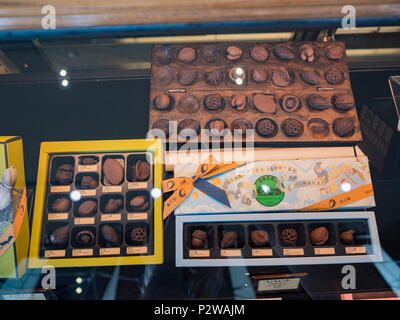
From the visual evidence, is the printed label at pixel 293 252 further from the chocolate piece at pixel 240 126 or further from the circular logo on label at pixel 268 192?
the chocolate piece at pixel 240 126

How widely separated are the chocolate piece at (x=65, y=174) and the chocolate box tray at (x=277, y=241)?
355 millimetres

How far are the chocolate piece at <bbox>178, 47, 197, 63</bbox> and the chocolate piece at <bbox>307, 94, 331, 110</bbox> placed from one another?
0.45 meters

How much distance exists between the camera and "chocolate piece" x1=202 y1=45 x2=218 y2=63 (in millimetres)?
1178

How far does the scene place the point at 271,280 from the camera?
88 centimetres

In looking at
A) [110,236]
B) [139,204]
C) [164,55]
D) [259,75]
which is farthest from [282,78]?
[110,236]

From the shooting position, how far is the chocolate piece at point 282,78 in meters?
1.13

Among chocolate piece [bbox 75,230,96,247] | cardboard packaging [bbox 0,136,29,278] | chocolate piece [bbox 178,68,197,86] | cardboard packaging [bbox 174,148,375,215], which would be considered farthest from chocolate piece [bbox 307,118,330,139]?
cardboard packaging [bbox 0,136,29,278]

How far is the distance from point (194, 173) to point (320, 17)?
663 millimetres

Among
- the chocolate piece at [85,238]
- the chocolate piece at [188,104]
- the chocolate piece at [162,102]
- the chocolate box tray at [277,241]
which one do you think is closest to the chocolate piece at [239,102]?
the chocolate piece at [188,104]

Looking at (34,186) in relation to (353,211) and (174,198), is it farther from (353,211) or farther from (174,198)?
(353,211)

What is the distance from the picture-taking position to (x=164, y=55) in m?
1.19

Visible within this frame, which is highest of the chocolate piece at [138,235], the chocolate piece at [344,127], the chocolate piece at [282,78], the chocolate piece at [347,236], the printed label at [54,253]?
the chocolate piece at [282,78]

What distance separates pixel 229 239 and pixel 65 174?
533 mm

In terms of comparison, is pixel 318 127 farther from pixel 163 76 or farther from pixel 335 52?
pixel 163 76
